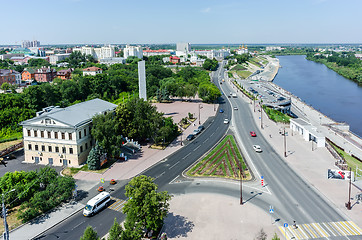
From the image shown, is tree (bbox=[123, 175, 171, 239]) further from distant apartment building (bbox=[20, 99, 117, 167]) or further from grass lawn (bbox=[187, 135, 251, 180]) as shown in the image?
distant apartment building (bbox=[20, 99, 117, 167])

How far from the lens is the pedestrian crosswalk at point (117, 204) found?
34.0 metres

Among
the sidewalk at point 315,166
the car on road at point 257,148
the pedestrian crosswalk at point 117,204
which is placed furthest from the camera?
the car on road at point 257,148

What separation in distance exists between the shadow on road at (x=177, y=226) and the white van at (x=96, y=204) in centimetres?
806

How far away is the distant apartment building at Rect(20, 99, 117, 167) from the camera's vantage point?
45.8 meters

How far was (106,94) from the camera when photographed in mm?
100750

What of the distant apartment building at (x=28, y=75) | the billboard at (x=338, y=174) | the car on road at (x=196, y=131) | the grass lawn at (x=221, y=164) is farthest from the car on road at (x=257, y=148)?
the distant apartment building at (x=28, y=75)

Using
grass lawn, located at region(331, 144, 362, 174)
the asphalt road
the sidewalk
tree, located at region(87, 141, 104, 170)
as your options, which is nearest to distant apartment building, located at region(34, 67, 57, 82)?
the asphalt road

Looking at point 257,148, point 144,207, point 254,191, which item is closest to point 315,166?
point 257,148

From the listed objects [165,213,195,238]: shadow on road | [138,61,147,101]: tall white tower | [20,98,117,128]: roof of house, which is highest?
[138,61,147,101]: tall white tower

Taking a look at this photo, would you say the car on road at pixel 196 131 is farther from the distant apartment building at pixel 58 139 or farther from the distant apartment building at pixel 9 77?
the distant apartment building at pixel 9 77

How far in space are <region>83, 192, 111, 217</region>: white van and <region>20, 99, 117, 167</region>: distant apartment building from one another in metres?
14.2

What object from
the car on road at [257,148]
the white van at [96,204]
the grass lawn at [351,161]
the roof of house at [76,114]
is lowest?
the grass lawn at [351,161]

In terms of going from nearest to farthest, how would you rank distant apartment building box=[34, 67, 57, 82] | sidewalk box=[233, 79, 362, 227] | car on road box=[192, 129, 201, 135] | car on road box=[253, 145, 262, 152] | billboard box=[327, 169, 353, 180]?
sidewalk box=[233, 79, 362, 227] → billboard box=[327, 169, 353, 180] → car on road box=[253, 145, 262, 152] → car on road box=[192, 129, 201, 135] → distant apartment building box=[34, 67, 57, 82]

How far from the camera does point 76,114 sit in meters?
50.1
